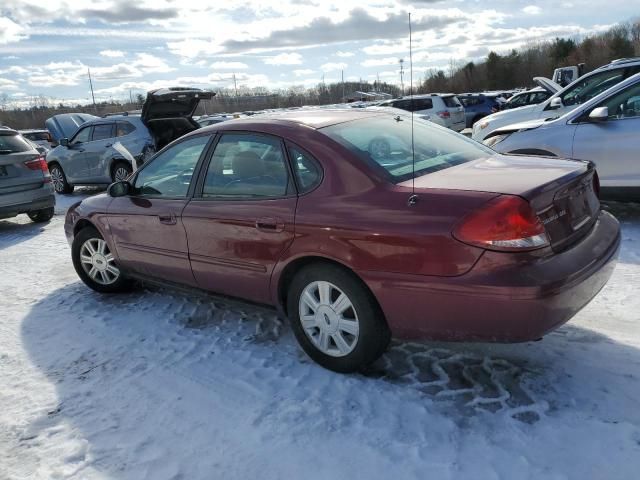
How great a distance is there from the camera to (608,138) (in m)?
6.05

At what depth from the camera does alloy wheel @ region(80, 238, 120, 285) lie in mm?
4969

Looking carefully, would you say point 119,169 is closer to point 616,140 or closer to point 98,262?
point 98,262

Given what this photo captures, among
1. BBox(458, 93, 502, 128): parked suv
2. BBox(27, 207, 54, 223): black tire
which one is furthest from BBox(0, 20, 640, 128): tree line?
BBox(27, 207, 54, 223): black tire

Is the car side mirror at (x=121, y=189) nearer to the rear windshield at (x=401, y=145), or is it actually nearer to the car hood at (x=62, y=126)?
the rear windshield at (x=401, y=145)

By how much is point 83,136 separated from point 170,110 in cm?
270

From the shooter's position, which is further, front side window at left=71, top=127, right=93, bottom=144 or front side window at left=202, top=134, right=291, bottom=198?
front side window at left=71, top=127, right=93, bottom=144

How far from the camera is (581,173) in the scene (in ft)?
10.7

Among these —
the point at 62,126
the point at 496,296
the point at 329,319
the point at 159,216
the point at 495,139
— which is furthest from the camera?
the point at 62,126

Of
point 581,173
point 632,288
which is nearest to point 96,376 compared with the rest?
point 581,173

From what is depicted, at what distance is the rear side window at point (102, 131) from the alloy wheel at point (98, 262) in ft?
24.2

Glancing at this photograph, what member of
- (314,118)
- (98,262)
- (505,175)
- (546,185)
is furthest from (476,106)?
(546,185)

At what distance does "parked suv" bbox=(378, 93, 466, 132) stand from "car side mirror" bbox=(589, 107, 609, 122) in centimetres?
1228

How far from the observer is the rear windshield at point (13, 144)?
27.3 ft

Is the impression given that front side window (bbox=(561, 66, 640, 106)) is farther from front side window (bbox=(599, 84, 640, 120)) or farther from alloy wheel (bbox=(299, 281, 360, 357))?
alloy wheel (bbox=(299, 281, 360, 357))
